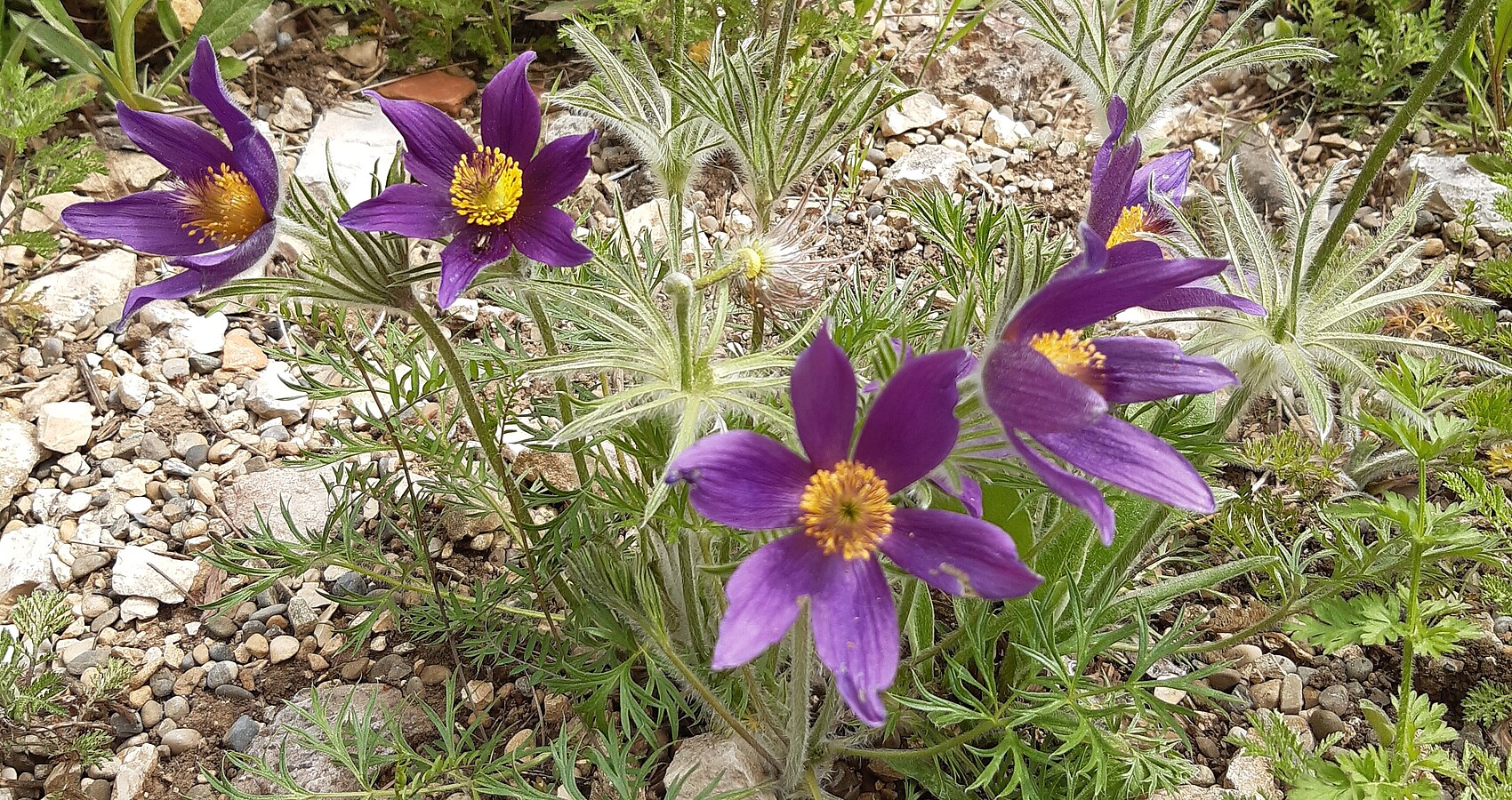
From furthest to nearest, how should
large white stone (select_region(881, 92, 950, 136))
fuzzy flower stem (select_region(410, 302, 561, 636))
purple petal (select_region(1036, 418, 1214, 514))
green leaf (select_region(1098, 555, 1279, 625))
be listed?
large white stone (select_region(881, 92, 950, 136)), green leaf (select_region(1098, 555, 1279, 625)), fuzzy flower stem (select_region(410, 302, 561, 636)), purple petal (select_region(1036, 418, 1214, 514))

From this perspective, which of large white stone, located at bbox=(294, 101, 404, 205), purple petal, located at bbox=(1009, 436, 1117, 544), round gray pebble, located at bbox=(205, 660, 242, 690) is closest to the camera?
purple petal, located at bbox=(1009, 436, 1117, 544)

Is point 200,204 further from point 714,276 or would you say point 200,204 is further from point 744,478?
point 744,478

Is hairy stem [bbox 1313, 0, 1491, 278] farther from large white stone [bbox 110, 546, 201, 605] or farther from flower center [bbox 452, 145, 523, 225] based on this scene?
large white stone [bbox 110, 546, 201, 605]

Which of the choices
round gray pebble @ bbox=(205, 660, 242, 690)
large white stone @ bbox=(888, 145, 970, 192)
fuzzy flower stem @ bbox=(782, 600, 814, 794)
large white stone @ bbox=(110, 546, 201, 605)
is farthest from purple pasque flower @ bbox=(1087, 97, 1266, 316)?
large white stone @ bbox=(110, 546, 201, 605)

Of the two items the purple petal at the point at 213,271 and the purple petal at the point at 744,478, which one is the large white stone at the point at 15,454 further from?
the purple petal at the point at 744,478

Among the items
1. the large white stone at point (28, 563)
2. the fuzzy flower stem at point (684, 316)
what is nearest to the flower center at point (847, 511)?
the fuzzy flower stem at point (684, 316)

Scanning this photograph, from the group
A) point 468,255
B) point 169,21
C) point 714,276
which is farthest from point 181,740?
point 169,21
